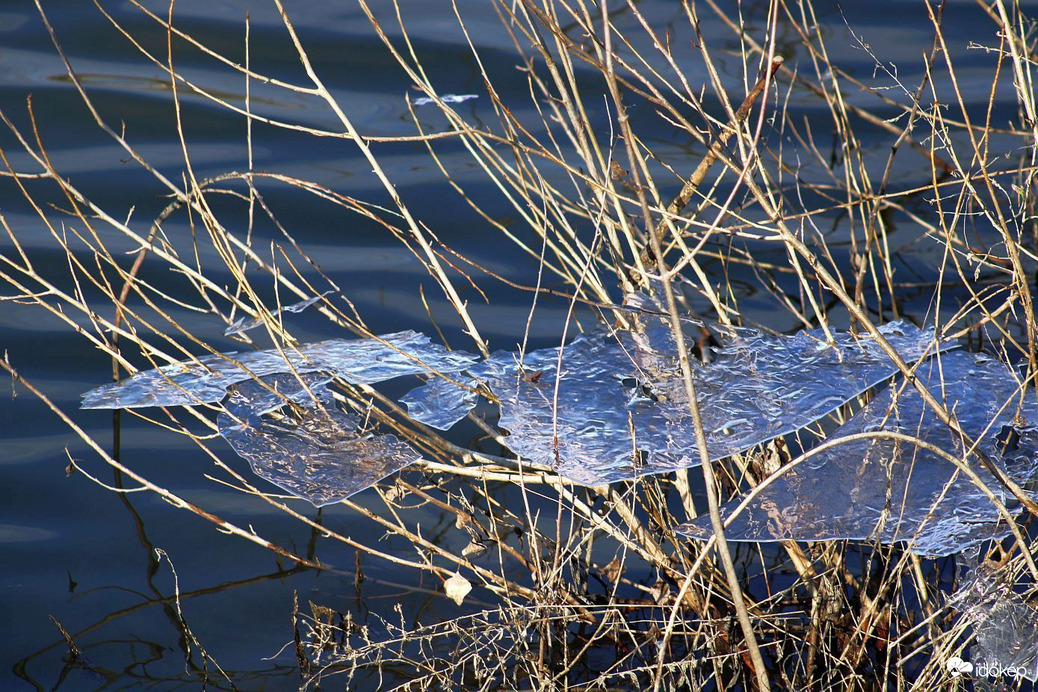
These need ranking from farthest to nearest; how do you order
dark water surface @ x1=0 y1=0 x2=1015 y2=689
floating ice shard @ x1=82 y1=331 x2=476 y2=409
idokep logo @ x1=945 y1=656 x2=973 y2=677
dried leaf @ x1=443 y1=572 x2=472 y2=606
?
dark water surface @ x1=0 y1=0 x2=1015 y2=689, floating ice shard @ x1=82 y1=331 x2=476 y2=409, dried leaf @ x1=443 y1=572 x2=472 y2=606, idokep logo @ x1=945 y1=656 x2=973 y2=677

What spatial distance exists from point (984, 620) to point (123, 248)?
378 cm

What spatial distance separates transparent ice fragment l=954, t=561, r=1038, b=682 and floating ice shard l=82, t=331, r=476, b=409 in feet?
4.45

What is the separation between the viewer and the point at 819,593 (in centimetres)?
247

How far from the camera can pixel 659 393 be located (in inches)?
98.8

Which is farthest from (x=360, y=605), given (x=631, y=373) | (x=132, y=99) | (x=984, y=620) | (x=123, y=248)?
(x=132, y=99)

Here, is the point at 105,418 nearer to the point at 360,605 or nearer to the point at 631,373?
the point at 360,605

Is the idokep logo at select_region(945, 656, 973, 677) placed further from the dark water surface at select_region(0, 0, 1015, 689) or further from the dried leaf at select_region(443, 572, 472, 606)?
the dark water surface at select_region(0, 0, 1015, 689)

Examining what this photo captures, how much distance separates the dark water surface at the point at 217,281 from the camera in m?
2.98

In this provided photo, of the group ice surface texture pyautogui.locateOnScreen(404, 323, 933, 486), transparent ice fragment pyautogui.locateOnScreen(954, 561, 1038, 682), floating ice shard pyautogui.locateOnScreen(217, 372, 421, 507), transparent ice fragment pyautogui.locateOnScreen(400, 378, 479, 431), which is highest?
ice surface texture pyautogui.locateOnScreen(404, 323, 933, 486)

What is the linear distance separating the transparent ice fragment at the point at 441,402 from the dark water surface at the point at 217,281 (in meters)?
0.70

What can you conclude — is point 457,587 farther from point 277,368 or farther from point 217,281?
point 217,281

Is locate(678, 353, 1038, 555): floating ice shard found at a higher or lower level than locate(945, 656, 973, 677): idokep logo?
higher

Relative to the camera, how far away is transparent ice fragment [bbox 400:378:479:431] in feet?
8.39

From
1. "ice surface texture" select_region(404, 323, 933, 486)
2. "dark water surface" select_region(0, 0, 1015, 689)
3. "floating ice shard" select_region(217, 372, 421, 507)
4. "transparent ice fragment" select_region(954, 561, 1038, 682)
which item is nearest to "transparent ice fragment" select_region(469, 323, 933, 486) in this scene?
"ice surface texture" select_region(404, 323, 933, 486)
